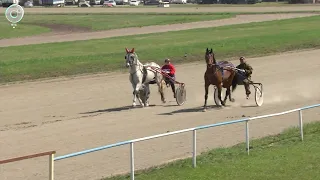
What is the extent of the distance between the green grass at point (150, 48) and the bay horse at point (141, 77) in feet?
28.6

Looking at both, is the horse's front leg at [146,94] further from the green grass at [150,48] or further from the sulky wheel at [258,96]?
the green grass at [150,48]

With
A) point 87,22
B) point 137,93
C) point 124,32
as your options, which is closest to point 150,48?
point 124,32

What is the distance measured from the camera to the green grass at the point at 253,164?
1262 cm

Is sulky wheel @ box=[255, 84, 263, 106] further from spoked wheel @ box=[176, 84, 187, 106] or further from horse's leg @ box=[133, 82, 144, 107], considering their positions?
horse's leg @ box=[133, 82, 144, 107]

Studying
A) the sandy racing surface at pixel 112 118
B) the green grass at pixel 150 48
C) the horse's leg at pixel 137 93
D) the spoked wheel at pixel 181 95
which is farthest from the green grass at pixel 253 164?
the green grass at pixel 150 48

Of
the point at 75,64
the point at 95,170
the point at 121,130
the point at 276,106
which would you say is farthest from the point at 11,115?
the point at 75,64

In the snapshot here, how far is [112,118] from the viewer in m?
20.5

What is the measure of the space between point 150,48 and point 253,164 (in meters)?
26.3

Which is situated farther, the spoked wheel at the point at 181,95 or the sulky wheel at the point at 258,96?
the spoked wheel at the point at 181,95

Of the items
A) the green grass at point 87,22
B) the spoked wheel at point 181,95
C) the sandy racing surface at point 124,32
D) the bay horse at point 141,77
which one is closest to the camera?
the bay horse at point 141,77

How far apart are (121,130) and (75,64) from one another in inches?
588

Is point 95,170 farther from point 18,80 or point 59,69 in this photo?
point 59,69

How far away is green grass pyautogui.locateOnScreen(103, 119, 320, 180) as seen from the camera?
12617 millimetres

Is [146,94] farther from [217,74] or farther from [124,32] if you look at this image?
[124,32]
